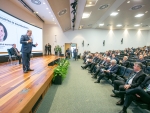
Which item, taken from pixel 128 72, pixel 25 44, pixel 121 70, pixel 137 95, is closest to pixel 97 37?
pixel 121 70

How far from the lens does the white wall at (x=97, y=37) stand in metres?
13.7

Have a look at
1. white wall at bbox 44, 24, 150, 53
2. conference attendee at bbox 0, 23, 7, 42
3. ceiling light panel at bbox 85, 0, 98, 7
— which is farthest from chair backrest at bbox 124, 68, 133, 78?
white wall at bbox 44, 24, 150, 53

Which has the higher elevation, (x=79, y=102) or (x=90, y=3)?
(x=90, y=3)

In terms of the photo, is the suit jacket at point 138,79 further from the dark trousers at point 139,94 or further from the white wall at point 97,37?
the white wall at point 97,37

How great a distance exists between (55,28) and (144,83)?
1290cm

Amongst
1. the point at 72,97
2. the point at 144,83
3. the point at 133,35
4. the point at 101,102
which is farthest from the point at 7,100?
the point at 133,35

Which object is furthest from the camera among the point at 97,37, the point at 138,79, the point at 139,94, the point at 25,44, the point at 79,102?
the point at 97,37

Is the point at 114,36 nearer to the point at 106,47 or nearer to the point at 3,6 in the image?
the point at 106,47

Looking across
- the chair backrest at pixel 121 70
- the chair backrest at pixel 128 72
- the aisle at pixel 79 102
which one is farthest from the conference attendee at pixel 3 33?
the chair backrest at pixel 128 72

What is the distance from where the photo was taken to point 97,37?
47.0 ft

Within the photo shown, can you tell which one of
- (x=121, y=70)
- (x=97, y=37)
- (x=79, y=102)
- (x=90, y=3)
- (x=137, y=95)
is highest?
(x=90, y=3)

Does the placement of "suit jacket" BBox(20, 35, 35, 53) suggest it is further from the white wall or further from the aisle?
the white wall

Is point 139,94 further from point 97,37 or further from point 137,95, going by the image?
point 97,37

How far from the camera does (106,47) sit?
1467 centimetres
